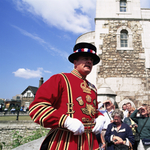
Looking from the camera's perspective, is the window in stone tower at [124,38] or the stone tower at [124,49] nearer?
the stone tower at [124,49]

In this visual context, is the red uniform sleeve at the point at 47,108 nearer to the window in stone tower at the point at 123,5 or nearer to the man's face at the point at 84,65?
the man's face at the point at 84,65

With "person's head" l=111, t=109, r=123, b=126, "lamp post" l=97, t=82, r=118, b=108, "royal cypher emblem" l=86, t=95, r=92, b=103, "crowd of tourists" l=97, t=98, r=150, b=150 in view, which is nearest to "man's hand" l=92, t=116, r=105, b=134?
"royal cypher emblem" l=86, t=95, r=92, b=103

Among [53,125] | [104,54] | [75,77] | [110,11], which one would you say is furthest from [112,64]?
[53,125]

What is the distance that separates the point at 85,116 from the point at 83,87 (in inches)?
15.8

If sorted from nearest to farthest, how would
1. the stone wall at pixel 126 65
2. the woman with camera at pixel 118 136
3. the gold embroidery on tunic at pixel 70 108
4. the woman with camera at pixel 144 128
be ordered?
the gold embroidery on tunic at pixel 70 108, the woman with camera at pixel 118 136, the woman with camera at pixel 144 128, the stone wall at pixel 126 65

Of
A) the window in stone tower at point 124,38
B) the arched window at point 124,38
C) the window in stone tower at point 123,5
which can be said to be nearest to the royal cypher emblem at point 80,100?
the arched window at point 124,38

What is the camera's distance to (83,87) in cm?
192

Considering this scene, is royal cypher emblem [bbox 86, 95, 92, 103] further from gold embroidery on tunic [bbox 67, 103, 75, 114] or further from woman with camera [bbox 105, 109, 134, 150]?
woman with camera [bbox 105, 109, 134, 150]

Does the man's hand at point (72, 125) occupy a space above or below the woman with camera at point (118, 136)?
above

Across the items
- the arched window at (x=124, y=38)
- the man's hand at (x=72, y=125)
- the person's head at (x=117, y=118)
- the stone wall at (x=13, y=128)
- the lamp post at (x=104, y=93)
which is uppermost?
the arched window at (x=124, y=38)

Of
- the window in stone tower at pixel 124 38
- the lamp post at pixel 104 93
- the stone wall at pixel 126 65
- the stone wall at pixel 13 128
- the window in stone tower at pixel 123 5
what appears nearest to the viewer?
the lamp post at pixel 104 93

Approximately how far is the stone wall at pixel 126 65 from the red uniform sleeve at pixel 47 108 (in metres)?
6.71

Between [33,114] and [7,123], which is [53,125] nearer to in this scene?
[33,114]

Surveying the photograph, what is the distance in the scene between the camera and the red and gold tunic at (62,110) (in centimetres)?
146
